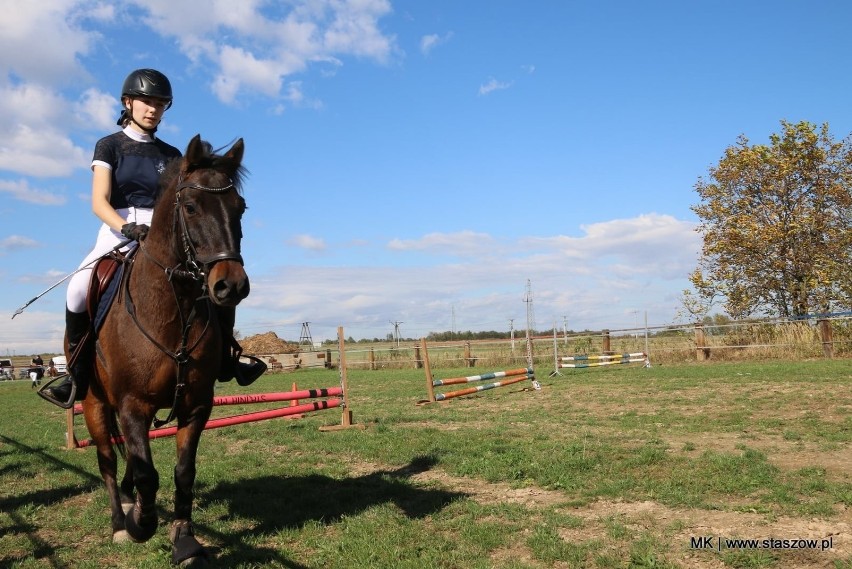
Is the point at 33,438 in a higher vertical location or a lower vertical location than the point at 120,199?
lower

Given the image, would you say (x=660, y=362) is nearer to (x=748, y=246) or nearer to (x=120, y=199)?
(x=748, y=246)

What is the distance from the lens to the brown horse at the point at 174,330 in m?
3.79

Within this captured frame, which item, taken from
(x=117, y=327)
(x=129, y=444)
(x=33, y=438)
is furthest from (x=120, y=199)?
(x=33, y=438)

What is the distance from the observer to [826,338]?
72.9 ft

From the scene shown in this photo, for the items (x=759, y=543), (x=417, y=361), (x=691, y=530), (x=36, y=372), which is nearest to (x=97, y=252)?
(x=691, y=530)

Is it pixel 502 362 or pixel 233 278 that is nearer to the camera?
pixel 233 278

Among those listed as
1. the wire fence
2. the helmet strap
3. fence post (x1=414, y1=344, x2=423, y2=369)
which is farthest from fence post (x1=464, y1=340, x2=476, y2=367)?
the helmet strap

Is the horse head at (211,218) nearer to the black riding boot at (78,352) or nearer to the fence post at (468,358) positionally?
the black riding boot at (78,352)

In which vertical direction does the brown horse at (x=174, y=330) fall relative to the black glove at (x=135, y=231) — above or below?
below

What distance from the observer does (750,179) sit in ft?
88.7

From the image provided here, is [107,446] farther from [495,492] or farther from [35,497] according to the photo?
[495,492]

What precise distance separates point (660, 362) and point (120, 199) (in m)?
24.7

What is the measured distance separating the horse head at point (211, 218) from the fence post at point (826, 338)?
24.2 m

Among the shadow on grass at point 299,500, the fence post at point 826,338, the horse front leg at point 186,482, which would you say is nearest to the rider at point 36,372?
the shadow on grass at point 299,500
